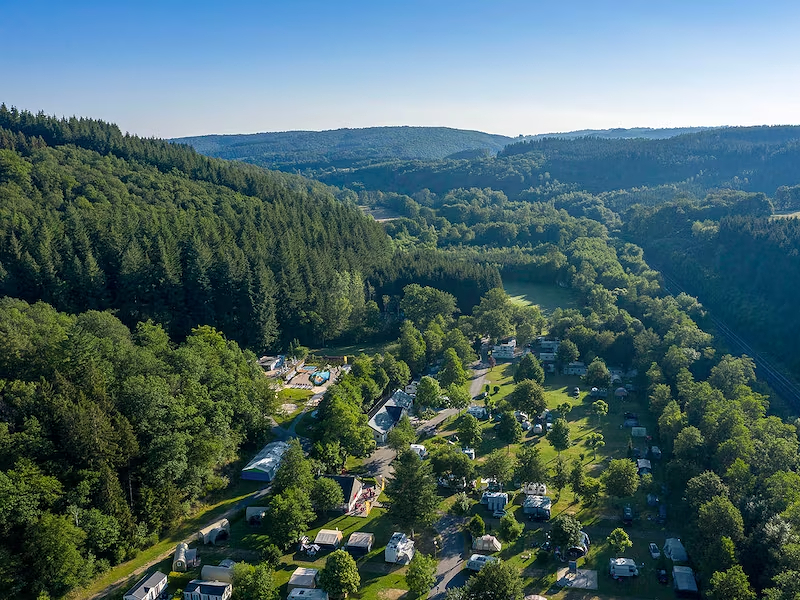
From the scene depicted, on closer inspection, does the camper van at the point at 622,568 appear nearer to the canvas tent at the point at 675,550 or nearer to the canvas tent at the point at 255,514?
the canvas tent at the point at 675,550

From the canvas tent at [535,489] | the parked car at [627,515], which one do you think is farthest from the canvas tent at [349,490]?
the parked car at [627,515]

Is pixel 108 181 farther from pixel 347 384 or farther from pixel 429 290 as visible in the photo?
pixel 347 384

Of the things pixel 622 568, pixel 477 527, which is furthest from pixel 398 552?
pixel 622 568

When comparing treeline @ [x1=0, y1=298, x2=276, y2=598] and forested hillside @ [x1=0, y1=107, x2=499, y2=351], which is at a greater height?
forested hillside @ [x1=0, y1=107, x2=499, y2=351]

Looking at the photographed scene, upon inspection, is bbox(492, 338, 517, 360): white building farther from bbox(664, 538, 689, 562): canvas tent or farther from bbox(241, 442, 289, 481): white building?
bbox(664, 538, 689, 562): canvas tent

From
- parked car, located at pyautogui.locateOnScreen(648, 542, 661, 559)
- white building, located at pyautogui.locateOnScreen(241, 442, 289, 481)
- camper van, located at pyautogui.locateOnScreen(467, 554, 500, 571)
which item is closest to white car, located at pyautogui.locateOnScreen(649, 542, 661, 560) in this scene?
parked car, located at pyautogui.locateOnScreen(648, 542, 661, 559)

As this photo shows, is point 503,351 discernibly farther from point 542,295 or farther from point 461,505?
point 461,505
